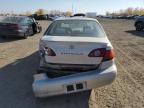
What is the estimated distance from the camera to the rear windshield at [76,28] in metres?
5.70

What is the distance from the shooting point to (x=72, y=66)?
491cm

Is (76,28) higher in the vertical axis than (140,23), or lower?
higher

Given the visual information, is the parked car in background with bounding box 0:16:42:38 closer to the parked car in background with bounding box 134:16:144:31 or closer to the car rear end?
the car rear end

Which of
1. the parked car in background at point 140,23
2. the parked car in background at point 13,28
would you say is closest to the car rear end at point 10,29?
the parked car in background at point 13,28

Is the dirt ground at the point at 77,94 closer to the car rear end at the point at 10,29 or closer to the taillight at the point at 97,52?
the taillight at the point at 97,52

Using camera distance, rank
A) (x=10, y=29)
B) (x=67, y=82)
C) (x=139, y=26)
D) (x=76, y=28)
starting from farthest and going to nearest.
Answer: (x=139, y=26)
(x=10, y=29)
(x=76, y=28)
(x=67, y=82)

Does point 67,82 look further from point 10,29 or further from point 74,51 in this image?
point 10,29

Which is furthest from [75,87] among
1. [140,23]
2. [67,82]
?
[140,23]

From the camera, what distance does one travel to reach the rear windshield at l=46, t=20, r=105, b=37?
5699 millimetres

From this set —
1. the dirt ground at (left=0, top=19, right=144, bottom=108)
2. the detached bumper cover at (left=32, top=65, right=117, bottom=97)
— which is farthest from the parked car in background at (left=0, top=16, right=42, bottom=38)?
the detached bumper cover at (left=32, top=65, right=117, bottom=97)

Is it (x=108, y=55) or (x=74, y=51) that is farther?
(x=108, y=55)

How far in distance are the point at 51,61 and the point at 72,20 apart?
1653 mm

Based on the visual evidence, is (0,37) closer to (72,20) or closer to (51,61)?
(72,20)

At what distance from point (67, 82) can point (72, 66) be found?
0.43 m
